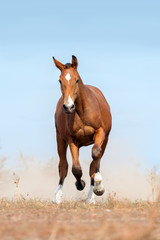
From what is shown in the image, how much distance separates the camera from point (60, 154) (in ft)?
35.2

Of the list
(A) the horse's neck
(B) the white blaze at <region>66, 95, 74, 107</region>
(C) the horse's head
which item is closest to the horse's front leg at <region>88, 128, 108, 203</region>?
(A) the horse's neck

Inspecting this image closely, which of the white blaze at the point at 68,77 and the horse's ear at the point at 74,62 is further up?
the horse's ear at the point at 74,62

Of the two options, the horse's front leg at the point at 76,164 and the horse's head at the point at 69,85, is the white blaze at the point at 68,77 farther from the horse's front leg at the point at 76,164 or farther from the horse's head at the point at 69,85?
the horse's front leg at the point at 76,164

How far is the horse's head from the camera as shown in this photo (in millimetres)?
7914

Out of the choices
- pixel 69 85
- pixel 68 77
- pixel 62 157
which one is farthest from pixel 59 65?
pixel 62 157

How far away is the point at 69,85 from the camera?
818cm

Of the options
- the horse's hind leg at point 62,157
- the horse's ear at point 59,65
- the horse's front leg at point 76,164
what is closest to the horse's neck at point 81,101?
the horse's ear at point 59,65

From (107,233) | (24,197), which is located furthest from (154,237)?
(24,197)

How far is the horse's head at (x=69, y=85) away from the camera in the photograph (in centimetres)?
791

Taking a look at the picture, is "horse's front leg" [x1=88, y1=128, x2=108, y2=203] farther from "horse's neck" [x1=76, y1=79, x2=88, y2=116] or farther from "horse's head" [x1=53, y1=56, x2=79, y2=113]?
"horse's head" [x1=53, y1=56, x2=79, y2=113]

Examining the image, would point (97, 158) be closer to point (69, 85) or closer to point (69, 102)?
point (69, 102)

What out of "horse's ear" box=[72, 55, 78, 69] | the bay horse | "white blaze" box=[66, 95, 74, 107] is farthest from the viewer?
"horse's ear" box=[72, 55, 78, 69]

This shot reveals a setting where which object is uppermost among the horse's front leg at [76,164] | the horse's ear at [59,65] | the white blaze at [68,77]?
the horse's ear at [59,65]

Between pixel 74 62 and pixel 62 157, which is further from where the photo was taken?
pixel 62 157
